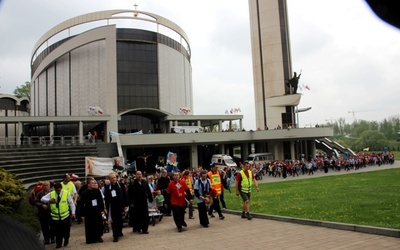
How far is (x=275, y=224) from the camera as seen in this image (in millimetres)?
11109

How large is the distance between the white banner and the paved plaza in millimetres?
8151

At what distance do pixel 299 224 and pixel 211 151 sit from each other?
45087 mm

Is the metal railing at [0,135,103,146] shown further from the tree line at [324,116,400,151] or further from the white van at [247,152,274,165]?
the tree line at [324,116,400,151]

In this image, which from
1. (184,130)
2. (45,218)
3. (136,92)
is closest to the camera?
(45,218)

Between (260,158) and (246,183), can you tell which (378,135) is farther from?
(246,183)

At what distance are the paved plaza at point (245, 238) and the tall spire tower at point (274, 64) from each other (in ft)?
151

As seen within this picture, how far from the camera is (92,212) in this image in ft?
35.9

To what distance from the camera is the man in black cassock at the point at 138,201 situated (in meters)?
12.0

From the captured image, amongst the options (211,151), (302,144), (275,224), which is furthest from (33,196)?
(302,144)

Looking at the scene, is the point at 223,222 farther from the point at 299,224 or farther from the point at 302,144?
the point at 302,144

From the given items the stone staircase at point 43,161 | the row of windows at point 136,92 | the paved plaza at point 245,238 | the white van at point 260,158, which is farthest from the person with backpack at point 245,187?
the row of windows at point 136,92

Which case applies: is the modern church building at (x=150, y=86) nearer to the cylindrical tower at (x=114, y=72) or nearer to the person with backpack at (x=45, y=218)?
the cylindrical tower at (x=114, y=72)

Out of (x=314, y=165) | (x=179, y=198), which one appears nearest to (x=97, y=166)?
(x=179, y=198)

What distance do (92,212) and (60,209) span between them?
37.7 inches
